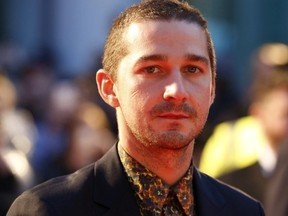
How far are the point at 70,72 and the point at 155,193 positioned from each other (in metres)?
13.0

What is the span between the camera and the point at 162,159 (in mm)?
5090

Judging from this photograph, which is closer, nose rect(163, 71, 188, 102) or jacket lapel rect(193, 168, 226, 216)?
nose rect(163, 71, 188, 102)

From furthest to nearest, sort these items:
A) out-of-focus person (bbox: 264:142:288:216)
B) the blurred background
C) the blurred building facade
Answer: the blurred building facade
the blurred background
out-of-focus person (bbox: 264:142:288:216)

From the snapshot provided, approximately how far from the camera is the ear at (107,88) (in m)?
5.19

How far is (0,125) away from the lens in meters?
9.89

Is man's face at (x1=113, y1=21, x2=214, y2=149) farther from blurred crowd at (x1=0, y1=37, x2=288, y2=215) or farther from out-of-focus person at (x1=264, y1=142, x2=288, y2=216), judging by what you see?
blurred crowd at (x1=0, y1=37, x2=288, y2=215)

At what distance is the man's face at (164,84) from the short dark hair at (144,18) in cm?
3

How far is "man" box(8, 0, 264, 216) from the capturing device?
16.3ft

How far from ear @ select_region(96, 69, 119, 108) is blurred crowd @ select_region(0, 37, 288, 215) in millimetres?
2236

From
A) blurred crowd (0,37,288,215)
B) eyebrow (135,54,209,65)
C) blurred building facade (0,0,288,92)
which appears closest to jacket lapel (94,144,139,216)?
eyebrow (135,54,209,65)

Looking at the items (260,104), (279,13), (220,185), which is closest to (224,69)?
(279,13)

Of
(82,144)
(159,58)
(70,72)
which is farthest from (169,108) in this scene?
(70,72)

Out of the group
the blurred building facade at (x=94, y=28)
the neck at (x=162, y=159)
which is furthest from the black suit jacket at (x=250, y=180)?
the blurred building facade at (x=94, y=28)

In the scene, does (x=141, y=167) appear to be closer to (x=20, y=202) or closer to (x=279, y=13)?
(x=20, y=202)
